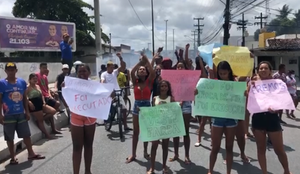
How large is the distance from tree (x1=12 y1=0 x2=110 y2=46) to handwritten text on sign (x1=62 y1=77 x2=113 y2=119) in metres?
36.1

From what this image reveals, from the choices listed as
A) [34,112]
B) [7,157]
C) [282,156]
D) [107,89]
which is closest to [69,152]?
[7,157]

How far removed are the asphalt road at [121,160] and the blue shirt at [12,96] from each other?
1008 millimetres

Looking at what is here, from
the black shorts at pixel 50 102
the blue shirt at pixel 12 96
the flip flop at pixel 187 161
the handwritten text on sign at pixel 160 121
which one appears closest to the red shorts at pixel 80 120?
the handwritten text on sign at pixel 160 121

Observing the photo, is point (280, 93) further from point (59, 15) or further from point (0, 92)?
point (59, 15)

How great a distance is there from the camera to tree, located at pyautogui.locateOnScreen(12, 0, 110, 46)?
40.6 meters

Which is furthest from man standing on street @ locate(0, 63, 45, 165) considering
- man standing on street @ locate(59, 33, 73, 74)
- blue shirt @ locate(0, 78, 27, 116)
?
man standing on street @ locate(59, 33, 73, 74)

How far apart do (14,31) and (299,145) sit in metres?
19.9

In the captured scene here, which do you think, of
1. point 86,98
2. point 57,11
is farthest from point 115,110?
point 57,11

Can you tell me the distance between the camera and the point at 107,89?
17.5ft

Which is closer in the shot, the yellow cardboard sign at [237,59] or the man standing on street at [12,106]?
the yellow cardboard sign at [237,59]

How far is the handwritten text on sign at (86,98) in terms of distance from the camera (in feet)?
16.4

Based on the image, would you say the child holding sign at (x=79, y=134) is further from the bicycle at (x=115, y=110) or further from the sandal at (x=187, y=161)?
the bicycle at (x=115, y=110)

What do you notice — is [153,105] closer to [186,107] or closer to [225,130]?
[186,107]

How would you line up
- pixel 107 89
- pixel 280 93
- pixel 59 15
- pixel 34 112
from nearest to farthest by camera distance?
pixel 280 93 → pixel 107 89 → pixel 34 112 → pixel 59 15
